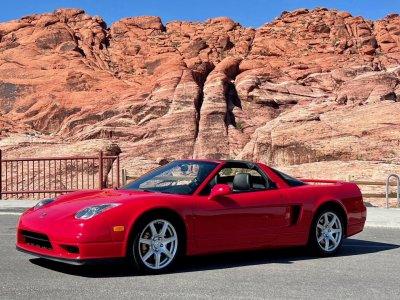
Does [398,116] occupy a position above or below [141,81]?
below

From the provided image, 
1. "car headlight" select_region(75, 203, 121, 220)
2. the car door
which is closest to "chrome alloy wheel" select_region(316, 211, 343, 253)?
the car door

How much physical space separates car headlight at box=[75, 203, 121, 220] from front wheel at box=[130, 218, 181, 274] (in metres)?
0.37

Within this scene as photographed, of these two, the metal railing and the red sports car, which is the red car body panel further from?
the metal railing

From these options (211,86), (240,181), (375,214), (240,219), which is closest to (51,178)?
(375,214)

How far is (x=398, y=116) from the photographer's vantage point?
30500 mm

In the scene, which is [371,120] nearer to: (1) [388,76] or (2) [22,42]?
(1) [388,76]

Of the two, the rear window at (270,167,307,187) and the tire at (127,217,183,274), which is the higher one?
the rear window at (270,167,307,187)

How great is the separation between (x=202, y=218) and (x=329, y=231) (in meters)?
2.12

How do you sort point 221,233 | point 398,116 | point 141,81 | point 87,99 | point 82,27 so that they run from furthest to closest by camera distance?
point 82,27 < point 141,81 < point 87,99 < point 398,116 < point 221,233

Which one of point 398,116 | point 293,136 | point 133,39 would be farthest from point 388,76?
point 133,39

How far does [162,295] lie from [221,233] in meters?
1.60

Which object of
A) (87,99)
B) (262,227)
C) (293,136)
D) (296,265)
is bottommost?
(296,265)

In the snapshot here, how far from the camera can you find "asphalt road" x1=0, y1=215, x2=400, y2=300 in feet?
18.2

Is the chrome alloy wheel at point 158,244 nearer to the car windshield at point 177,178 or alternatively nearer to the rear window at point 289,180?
the car windshield at point 177,178
